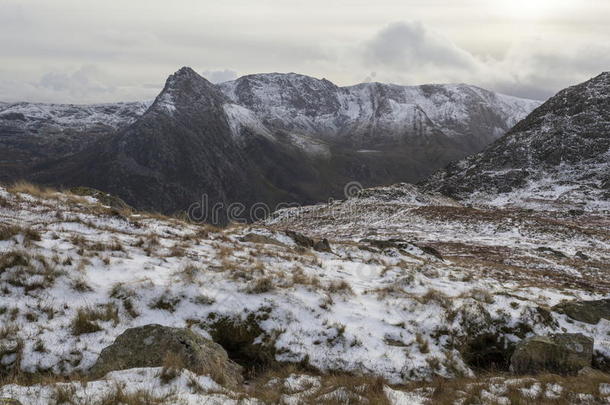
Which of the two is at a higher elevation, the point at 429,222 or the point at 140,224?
the point at 140,224

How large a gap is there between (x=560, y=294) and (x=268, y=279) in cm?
1324

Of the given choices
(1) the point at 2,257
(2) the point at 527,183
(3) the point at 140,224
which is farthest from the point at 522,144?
(1) the point at 2,257

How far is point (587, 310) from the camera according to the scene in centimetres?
1340

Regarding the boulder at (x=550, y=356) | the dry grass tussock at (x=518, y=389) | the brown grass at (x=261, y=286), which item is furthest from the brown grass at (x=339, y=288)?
the boulder at (x=550, y=356)

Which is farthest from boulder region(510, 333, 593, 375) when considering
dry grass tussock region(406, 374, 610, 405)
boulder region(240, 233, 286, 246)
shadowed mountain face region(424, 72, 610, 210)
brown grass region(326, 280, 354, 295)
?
shadowed mountain face region(424, 72, 610, 210)

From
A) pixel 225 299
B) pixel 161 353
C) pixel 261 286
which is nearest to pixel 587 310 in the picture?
pixel 261 286

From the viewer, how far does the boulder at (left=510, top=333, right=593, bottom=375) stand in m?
9.87

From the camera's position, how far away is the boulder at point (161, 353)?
25.4 ft

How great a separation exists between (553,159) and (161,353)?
346ft

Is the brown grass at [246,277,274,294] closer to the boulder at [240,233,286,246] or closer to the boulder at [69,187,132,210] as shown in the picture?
the boulder at [240,233,286,246]

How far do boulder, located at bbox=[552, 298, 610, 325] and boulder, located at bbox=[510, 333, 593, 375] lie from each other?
293 centimetres

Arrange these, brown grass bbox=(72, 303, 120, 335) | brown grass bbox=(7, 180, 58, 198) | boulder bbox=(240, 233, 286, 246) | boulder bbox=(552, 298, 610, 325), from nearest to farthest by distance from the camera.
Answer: brown grass bbox=(72, 303, 120, 335), boulder bbox=(552, 298, 610, 325), brown grass bbox=(7, 180, 58, 198), boulder bbox=(240, 233, 286, 246)

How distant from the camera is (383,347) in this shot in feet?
33.4

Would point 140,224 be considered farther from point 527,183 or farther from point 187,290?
point 527,183
